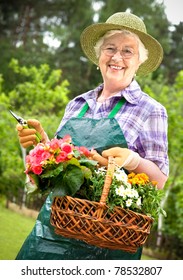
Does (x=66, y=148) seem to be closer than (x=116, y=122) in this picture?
Yes

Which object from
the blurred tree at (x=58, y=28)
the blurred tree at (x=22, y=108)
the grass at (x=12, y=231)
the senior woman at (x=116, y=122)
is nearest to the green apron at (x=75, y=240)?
the senior woman at (x=116, y=122)

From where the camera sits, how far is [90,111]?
112cm

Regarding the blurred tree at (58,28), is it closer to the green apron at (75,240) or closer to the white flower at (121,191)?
the green apron at (75,240)

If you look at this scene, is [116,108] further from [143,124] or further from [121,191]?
[121,191]

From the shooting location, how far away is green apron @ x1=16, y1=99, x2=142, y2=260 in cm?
104

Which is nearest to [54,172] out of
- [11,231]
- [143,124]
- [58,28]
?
[143,124]

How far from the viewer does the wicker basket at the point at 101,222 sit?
86cm

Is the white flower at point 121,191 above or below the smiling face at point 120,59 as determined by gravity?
below

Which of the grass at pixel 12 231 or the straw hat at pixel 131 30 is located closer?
the straw hat at pixel 131 30

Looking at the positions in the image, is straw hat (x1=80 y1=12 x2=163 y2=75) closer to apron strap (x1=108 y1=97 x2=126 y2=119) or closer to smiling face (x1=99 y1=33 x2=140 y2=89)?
smiling face (x1=99 y1=33 x2=140 y2=89)

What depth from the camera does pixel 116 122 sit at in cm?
104

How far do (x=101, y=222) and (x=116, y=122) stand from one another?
258 mm

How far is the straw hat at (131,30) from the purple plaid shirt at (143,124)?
92 millimetres
